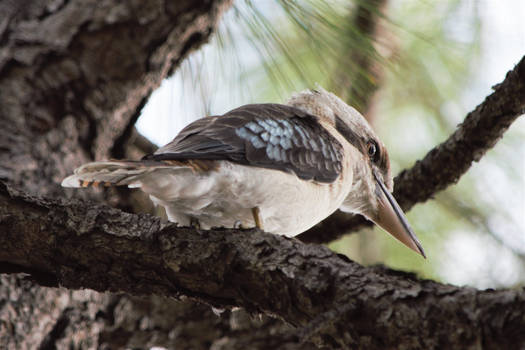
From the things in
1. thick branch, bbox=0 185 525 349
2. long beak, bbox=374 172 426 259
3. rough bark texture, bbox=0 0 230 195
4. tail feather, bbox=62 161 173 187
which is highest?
rough bark texture, bbox=0 0 230 195

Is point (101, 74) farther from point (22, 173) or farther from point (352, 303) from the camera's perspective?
point (352, 303)

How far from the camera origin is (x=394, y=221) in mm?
2576

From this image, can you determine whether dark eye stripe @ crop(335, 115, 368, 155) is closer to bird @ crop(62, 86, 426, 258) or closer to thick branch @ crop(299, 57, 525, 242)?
bird @ crop(62, 86, 426, 258)

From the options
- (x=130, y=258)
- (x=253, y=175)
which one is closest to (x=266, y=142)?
(x=253, y=175)

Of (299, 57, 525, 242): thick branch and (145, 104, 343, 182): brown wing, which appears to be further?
(145, 104, 343, 182): brown wing

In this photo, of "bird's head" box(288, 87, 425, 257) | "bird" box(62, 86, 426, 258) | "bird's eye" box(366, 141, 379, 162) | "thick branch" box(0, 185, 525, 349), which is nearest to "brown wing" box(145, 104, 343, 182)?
"bird" box(62, 86, 426, 258)

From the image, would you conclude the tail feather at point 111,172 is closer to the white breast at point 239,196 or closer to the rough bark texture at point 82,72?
the white breast at point 239,196

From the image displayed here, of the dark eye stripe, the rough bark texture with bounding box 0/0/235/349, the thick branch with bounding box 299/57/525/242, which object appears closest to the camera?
the thick branch with bounding box 299/57/525/242

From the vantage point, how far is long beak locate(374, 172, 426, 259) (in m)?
2.54

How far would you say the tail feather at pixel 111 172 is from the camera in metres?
1.76

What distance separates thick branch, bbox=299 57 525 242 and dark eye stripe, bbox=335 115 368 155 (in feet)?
0.94

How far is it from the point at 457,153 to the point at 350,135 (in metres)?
0.74

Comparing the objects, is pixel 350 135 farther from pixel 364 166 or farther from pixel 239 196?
pixel 239 196

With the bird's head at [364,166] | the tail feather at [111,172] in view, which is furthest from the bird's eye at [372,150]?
the tail feather at [111,172]
